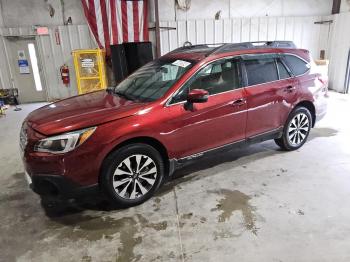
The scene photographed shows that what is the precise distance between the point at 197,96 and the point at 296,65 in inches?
71.2

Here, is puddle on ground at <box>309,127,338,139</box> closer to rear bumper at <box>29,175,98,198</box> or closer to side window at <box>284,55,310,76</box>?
side window at <box>284,55,310,76</box>

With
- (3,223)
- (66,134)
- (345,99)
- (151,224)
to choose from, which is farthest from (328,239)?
(345,99)

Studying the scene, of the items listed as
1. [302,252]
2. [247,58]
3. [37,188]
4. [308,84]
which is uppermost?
[247,58]

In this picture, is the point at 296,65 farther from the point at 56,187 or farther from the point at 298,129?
the point at 56,187

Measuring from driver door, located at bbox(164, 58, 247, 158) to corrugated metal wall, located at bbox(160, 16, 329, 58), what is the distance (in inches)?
222

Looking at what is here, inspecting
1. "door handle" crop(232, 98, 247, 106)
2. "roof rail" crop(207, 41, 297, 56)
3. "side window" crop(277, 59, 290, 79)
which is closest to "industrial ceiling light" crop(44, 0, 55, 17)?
"roof rail" crop(207, 41, 297, 56)

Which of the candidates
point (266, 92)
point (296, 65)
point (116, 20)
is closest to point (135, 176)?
point (266, 92)

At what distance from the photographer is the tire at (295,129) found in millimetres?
3865

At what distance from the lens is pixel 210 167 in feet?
12.0

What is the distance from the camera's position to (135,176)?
2760 mm

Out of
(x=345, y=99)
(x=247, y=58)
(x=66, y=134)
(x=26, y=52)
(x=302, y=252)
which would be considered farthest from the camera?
(x=26, y=52)

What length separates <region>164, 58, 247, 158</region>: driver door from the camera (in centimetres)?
288

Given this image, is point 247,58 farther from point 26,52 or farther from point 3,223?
point 26,52

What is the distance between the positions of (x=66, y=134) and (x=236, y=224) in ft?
5.41
